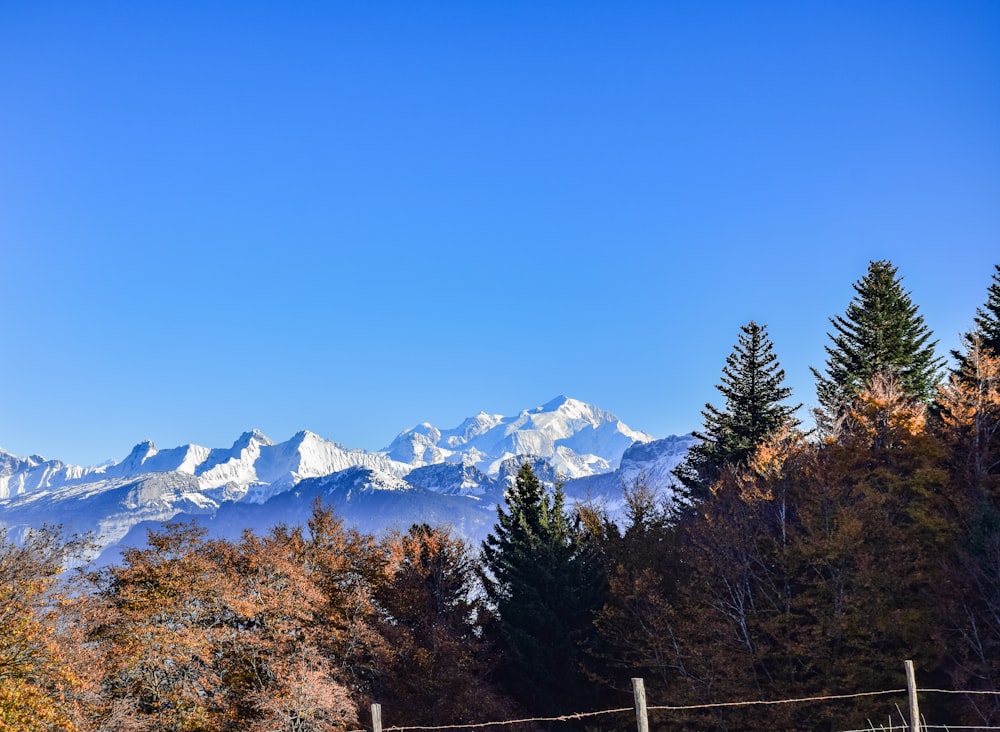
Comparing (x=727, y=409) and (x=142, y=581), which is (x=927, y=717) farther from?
(x=142, y=581)

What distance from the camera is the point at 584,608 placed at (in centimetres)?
3862

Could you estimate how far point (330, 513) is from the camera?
45656 mm

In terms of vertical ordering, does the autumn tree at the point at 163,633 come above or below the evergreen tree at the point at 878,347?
below

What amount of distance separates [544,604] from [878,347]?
2986 centimetres

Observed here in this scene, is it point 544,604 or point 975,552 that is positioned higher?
point 975,552

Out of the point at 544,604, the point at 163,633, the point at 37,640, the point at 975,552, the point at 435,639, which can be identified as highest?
the point at 975,552

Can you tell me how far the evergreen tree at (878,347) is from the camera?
4762 centimetres

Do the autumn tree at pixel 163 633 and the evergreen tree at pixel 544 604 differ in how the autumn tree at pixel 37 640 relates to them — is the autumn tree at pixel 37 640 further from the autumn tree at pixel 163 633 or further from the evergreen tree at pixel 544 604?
the evergreen tree at pixel 544 604

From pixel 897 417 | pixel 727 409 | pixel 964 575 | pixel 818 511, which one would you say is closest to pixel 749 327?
pixel 727 409

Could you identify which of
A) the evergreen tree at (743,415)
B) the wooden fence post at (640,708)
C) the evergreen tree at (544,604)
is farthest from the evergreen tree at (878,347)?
the wooden fence post at (640,708)

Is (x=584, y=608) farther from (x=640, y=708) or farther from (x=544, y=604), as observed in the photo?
(x=640, y=708)

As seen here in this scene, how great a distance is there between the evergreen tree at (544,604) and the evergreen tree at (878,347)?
66.6ft

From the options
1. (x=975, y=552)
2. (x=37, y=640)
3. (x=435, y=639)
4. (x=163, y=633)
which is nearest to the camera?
(x=37, y=640)

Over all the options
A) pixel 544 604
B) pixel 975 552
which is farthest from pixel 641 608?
pixel 975 552
